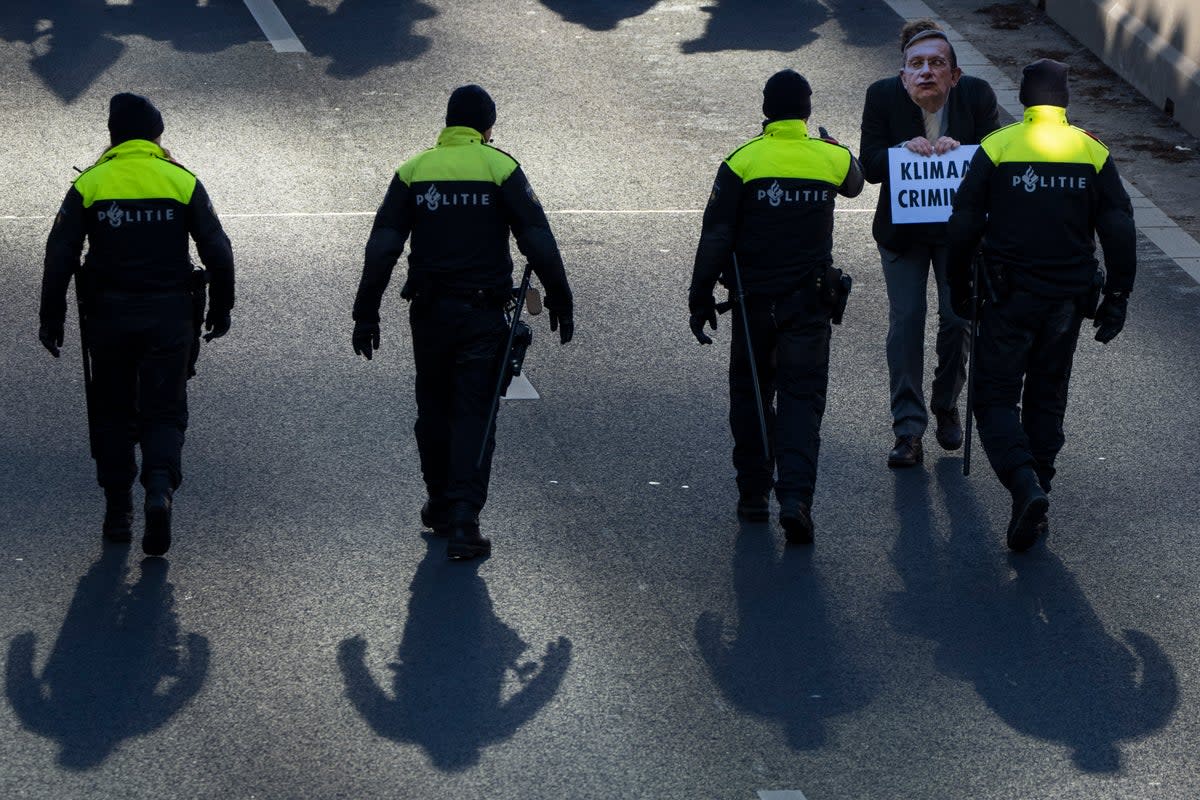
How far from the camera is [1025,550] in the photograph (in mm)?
7758

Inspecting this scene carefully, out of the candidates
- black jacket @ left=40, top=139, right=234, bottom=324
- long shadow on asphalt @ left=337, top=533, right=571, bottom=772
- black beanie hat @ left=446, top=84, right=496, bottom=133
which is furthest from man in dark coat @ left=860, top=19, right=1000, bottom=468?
black jacket @ left=40, top=139, right=234, bottom=324

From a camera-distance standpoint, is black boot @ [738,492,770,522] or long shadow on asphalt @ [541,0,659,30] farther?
long shadow on asphalt @ [541,0,659,30]

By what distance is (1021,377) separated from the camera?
309 inches

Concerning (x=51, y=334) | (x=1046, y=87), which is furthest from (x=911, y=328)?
(x=51, y=334)

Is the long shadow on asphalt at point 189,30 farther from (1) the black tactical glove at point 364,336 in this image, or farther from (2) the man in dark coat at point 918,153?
(1) the black tactical glove at point 364,336

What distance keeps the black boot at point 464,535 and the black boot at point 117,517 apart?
135cm

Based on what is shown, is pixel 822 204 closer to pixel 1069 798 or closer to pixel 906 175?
pixel 906 175

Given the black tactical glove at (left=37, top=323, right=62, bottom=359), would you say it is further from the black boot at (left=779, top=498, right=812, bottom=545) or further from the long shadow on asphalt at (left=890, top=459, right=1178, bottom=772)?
the long shadow on asphalt at (left=890, top=459, right=1178, bottom=772)

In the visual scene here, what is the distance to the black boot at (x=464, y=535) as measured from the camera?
7617 millimetres

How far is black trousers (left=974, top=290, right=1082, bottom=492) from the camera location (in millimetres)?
7684

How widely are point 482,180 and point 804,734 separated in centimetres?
262

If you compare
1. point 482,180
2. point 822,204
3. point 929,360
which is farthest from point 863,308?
point 482,180

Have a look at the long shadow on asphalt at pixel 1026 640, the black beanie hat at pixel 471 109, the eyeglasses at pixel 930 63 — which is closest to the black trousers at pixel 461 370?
the black beanie hat at pixel 471 109

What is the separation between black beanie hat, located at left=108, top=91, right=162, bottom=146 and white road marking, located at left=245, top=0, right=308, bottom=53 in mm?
8366
